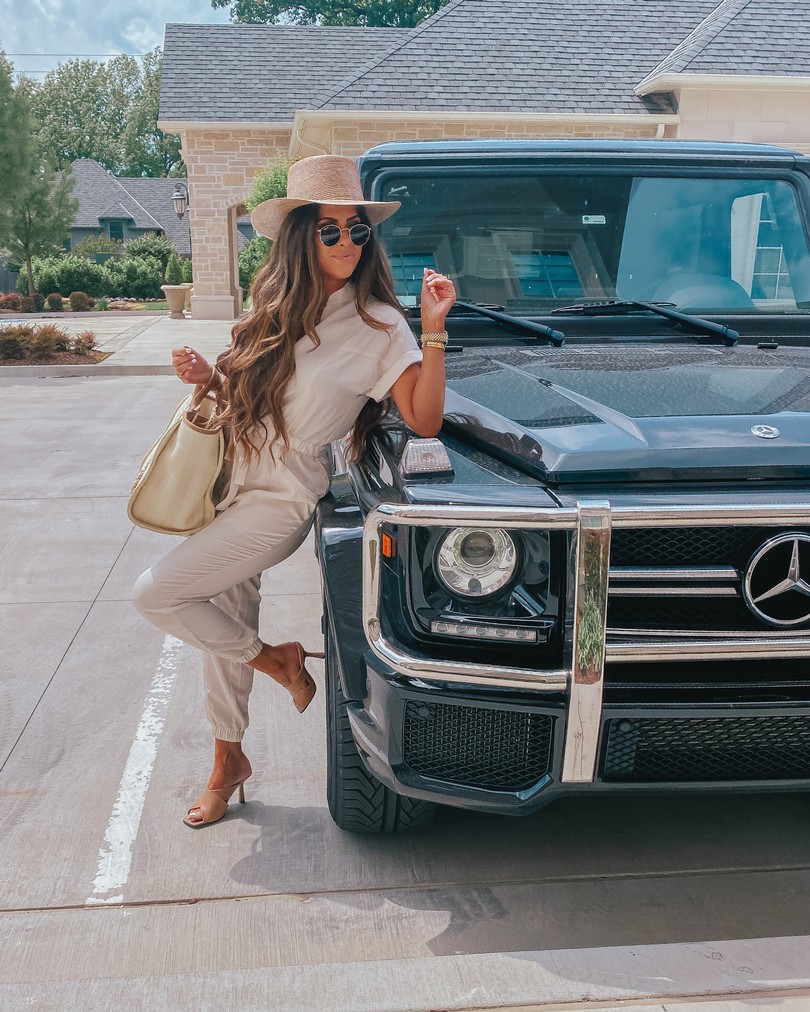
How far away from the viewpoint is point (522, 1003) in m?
2.27

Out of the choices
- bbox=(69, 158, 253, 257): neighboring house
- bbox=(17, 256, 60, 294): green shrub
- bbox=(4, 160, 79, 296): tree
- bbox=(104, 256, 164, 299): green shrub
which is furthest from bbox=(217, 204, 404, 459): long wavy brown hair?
bbox=(69, 158, 253, 257): neighboring house

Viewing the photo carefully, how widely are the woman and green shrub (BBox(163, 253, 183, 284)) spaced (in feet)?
115

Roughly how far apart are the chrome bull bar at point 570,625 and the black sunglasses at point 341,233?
34.6 inches

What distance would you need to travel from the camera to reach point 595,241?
3.71 meters

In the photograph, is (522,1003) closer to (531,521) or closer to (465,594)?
(465,594)

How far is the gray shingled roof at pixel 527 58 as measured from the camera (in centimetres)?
1711

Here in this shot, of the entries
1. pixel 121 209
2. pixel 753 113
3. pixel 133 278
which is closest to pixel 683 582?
pixel 753 113

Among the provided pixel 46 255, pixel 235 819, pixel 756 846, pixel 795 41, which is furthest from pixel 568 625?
pixel 46 255

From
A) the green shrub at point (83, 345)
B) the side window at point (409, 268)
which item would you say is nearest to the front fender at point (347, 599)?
the side window at point (409, 268)

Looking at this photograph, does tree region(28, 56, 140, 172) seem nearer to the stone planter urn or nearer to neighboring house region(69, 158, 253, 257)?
neighboring house region(69, 158, 253, 257)

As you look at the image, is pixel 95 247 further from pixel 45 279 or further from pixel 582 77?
pixel 582 77

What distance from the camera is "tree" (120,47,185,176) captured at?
71.0 m

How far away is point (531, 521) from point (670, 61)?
54.4 feet

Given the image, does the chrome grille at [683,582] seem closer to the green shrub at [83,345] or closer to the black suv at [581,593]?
the black suv at [581,593]
